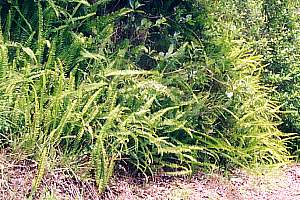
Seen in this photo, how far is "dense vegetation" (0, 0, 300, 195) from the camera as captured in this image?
4.64 meters

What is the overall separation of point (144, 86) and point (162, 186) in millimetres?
946

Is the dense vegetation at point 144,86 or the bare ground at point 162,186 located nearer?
the bare ground at point 162,186

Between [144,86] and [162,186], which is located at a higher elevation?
[144,86]

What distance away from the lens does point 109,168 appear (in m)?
4.63

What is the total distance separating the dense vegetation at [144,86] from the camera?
183 inches

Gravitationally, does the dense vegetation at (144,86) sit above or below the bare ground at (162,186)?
above

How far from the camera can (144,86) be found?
523 cm

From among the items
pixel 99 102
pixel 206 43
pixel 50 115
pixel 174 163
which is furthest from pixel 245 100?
pixel 50 115

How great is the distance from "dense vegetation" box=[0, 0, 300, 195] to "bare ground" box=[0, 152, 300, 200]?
0.38 feet

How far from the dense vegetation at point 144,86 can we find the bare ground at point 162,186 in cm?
11

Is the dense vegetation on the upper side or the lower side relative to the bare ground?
upper

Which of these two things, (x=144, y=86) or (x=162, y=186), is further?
(x=144, y=86)

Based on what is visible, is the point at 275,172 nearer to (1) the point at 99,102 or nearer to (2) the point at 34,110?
(1) the point at 99,102

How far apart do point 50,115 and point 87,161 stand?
504mm
